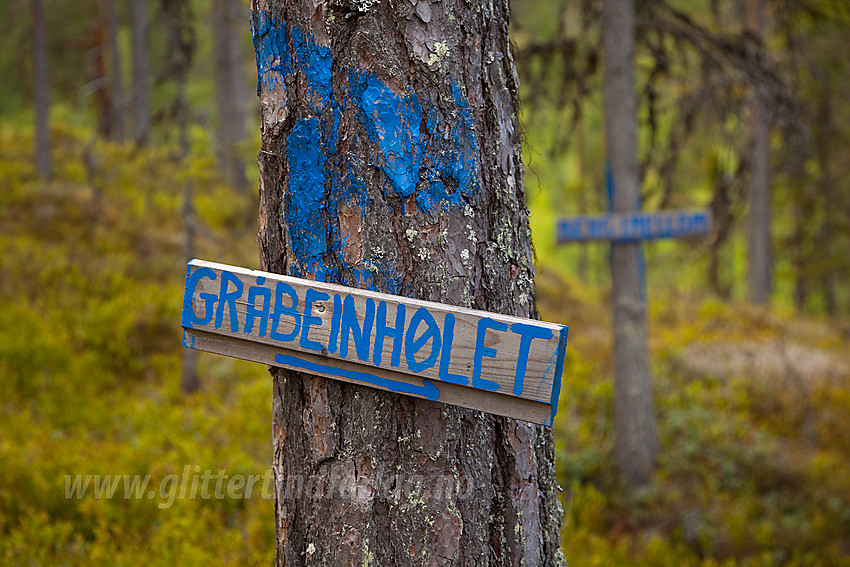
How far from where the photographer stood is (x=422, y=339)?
1521 mm

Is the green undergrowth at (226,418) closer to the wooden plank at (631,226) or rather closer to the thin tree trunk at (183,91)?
the thin tree trunk at (183,91)

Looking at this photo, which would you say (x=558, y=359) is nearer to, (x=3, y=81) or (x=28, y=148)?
(x=28, y=148)

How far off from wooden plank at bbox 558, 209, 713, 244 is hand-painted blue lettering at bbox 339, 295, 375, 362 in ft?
13.9

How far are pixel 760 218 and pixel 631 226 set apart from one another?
745cm

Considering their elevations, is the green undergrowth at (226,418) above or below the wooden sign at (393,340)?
below

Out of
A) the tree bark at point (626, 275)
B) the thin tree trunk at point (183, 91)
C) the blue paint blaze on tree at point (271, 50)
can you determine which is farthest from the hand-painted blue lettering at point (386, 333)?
the thin tree trunk at point (183, 91)

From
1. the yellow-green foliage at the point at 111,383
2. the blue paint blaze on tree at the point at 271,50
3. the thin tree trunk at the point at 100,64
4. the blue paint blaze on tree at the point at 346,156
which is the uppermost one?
the thin tree trunk at the point at 100,64

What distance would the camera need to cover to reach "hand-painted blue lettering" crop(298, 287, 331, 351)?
1.58 metres

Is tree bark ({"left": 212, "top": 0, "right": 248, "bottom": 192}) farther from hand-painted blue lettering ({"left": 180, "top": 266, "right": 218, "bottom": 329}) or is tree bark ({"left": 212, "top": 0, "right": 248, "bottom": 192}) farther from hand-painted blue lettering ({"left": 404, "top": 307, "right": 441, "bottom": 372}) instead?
hand-painted blue lettering ({"left": 404, "top": 307, "right": 441, "bottom": 372})

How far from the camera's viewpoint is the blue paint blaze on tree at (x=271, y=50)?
162 centimetres

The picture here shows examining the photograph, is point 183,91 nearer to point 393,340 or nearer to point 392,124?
point 392,124

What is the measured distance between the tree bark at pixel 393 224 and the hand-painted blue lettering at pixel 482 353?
15cm

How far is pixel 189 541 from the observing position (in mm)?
4000

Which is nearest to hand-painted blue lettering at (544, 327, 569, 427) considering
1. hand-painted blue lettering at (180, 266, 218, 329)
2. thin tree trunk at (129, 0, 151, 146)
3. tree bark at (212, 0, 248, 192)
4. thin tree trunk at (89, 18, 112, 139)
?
hand-painted blue lettering at (180, 266, 218, 329)
